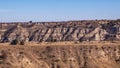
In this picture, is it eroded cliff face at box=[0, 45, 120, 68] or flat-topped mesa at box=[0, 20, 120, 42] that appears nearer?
eroded cliff face at box=[0, 45, 120, 68]

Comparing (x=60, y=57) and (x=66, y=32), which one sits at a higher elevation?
(x=66, y=32)

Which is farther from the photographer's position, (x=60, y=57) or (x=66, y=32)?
(x=66, y=32)

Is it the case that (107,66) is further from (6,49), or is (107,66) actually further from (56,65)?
(6,49)

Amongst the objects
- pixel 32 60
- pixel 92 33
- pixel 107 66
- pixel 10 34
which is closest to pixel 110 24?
pixel 92 33

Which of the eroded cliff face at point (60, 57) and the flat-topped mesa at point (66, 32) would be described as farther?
the flat-topped mesa at point (66, 32)
